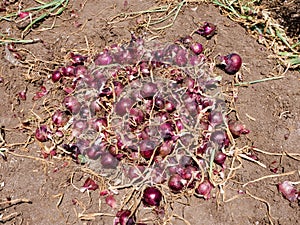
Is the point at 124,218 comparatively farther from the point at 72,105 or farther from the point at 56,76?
the point at 56,76

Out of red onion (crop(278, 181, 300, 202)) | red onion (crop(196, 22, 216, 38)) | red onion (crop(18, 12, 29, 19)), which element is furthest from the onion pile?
red onion (crop(18, 12, 29, 19))

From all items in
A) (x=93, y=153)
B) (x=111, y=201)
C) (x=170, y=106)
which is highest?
(x=170, y=106)

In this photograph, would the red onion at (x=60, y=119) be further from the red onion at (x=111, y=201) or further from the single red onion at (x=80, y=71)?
the red onion at (x=111, y=201)

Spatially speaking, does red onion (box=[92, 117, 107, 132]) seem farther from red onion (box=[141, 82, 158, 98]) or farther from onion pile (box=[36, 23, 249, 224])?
red onion (box=[141, 82, 158, 98])

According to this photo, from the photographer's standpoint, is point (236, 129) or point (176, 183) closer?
point (176, 183)

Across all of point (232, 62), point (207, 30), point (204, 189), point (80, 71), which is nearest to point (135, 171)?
point (204, 189)

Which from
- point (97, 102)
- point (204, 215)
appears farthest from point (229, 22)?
point (204, 215)
